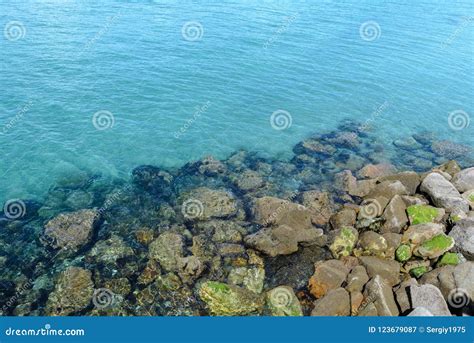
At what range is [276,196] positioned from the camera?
2623 cm

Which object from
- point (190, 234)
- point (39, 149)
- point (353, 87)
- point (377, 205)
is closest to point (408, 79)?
point (353, 87)

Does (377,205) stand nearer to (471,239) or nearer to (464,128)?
(471,239)

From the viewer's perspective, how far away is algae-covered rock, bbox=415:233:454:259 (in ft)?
65.9
